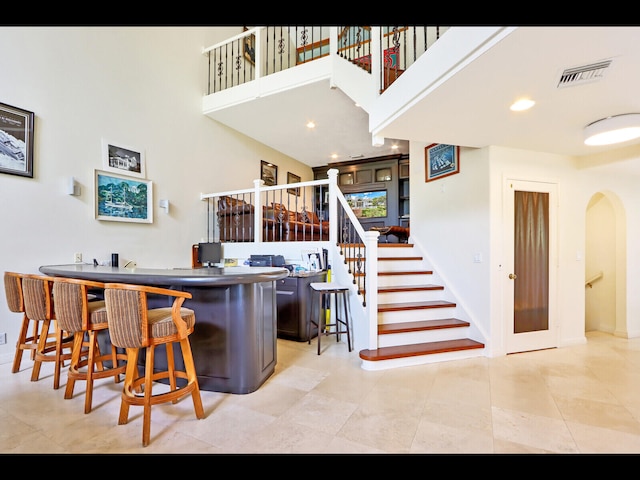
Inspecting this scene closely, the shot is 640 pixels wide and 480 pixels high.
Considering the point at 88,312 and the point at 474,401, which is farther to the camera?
the point at 474,401

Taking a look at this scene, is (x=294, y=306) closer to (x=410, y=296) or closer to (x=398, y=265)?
(x=410, y=296)

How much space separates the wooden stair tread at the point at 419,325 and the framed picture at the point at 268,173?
4675 millimetres

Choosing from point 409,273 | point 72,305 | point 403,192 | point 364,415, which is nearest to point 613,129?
point 409,273

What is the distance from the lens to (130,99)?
171 inches

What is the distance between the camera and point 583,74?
1961mm

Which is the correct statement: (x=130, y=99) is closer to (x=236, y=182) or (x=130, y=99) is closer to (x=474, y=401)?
(x=236, y=182)

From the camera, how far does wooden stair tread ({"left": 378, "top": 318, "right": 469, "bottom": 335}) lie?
334 centimetres

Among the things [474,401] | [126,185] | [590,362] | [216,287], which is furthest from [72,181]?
[590,362]

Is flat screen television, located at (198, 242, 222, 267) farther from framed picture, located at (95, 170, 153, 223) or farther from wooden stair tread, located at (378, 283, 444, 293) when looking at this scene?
wooden stair tread, located at (378, 283, 444, 293)

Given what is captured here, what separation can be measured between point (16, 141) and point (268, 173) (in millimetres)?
4423

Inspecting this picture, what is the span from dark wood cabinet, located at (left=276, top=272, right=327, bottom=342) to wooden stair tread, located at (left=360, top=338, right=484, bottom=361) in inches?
37.9

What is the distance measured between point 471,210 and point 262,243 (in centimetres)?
299

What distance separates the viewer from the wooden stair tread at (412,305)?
3.60 m

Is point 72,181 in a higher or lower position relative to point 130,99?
lower
